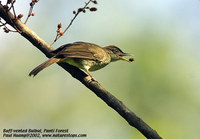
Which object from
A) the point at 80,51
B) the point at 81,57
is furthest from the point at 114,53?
the point at 81,57

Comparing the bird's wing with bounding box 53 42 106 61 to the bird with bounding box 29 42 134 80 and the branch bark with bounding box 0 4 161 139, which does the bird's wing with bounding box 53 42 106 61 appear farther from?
the branch bark with bounding box 0 4 161 139

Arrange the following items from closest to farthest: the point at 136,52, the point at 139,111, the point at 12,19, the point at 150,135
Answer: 1. the point at 150,135
2. the point at 12,19
3. the point at 139,111
4. the point at 136,52

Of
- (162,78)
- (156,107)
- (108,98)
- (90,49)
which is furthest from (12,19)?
(162,78)

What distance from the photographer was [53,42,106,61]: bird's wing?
448 centimetres

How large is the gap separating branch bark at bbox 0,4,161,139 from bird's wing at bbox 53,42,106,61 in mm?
182

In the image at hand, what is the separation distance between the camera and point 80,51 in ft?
16.7

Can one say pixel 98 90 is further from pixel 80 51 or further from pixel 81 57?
pixel 80 51

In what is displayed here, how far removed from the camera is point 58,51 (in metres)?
4.51

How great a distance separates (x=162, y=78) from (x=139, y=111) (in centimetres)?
156

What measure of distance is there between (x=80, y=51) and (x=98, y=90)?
→ 1569mm

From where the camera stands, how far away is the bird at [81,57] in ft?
13.9

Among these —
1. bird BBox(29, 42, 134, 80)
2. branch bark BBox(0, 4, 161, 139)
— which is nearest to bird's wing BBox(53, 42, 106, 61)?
bird BBox(29, 42, 134, 80)

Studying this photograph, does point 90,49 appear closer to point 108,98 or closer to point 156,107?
point 108,98

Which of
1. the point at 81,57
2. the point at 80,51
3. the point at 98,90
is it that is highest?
the point at 80,51
